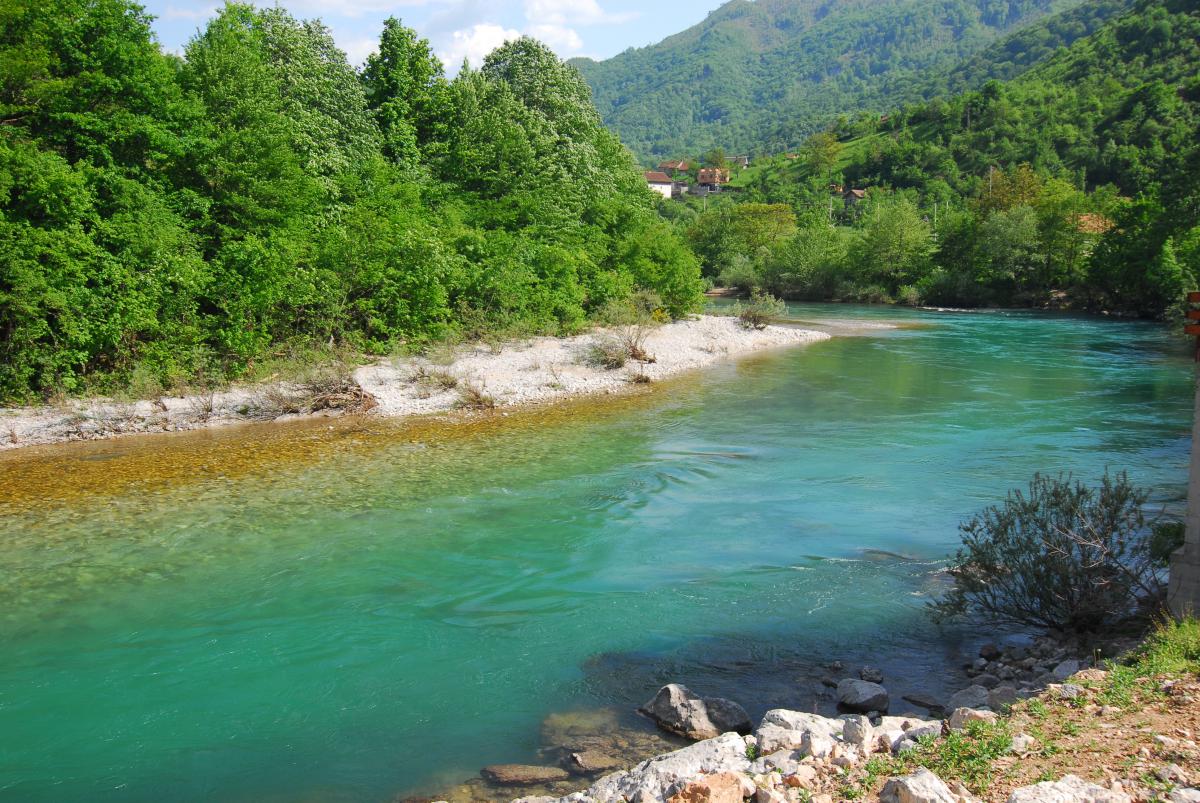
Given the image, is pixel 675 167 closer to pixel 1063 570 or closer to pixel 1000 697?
pixel 1063 570

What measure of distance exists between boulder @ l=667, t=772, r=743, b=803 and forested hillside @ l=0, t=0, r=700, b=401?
18921 millimetres

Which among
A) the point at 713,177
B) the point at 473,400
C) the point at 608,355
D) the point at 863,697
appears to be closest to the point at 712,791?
the point at 863,697

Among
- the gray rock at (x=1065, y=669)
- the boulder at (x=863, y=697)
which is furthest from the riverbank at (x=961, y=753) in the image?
the gray rock at (x=1065, y=669)

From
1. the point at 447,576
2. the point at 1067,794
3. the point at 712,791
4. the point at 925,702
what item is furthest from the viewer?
the point at 447,576

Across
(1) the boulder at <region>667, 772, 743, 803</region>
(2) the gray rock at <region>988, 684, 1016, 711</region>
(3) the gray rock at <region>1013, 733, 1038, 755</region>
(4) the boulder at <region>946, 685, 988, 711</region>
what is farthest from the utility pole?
(1) the boulder at <region>667, 772, 743, 803</region>

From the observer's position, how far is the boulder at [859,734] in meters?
5.83

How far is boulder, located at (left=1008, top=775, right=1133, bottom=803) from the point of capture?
457cm

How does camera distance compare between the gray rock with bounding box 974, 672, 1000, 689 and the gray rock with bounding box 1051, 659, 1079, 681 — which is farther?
the gray rock with bounding box 974, 672, 1000, 689

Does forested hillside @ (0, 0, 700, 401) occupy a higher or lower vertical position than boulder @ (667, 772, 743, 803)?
higher

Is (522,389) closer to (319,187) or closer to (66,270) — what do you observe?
(319,187)

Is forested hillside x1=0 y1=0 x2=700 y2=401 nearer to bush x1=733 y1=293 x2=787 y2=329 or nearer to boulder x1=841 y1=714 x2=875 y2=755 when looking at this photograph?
bush x1=733 y1=293 x2=787 y2=329

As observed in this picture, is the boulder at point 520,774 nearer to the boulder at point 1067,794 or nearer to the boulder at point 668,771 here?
the boulder at point 668,771

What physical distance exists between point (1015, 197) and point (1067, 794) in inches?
2766

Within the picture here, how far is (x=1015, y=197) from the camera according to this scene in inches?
2581
